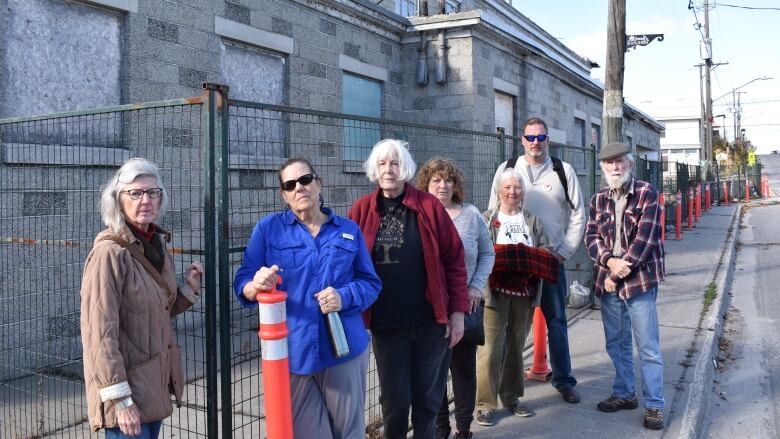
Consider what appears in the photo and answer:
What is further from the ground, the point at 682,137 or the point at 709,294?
the point at 682,137

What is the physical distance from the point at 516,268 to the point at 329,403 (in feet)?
6.04

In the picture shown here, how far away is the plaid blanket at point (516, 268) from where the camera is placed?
4.44 metres

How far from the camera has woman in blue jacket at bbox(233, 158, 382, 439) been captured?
2.91m

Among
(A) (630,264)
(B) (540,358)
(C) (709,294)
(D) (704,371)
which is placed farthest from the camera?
(C) (709,294)

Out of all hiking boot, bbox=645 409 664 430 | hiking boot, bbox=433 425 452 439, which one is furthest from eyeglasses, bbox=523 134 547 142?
hiking boot, bbox=433 425 452 439

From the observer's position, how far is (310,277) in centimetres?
293

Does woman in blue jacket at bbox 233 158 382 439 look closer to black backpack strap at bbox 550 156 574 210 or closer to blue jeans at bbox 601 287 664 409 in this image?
blue jeans at bbox 601 287 664 409

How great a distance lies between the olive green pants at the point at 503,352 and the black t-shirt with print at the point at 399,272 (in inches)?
46.2

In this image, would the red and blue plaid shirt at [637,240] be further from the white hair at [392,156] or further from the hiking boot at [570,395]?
the white hair at [392,156]

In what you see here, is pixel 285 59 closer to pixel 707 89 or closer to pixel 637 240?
pixel 637 240

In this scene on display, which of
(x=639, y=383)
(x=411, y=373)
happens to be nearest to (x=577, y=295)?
(x=639, y=383)

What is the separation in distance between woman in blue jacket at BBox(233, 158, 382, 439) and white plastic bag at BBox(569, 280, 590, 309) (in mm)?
5604

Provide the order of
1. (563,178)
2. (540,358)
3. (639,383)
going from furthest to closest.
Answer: (540,358)
(639,383)
(563,178)

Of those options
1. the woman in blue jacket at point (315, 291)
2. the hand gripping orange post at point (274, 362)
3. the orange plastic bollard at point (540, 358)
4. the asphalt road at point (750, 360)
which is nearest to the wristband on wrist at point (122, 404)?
the hand gripping orange post at point (274, 362)
